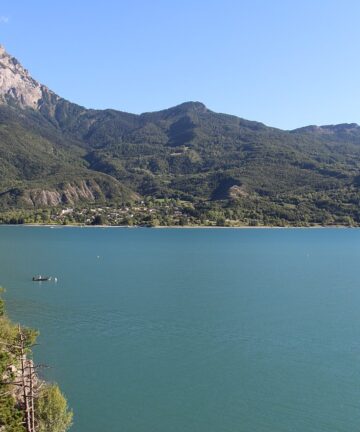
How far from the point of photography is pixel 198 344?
5478 cm

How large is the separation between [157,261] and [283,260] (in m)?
33.7

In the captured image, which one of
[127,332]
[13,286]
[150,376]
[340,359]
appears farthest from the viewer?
[13,286]

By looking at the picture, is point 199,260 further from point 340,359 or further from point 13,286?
point 340,359

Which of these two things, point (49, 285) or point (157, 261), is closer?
point (49, 285)

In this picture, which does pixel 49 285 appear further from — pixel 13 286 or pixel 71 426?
pixel 71 426

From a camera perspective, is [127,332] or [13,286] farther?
[13,286]

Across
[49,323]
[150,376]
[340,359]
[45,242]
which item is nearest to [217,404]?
[150,376]

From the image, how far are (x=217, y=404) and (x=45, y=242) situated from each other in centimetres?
14876

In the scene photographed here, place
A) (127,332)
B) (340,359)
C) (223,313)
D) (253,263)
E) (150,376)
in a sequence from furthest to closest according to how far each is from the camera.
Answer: (253,263) → (223,313) → (127,332) → (340,359) → (150,376)

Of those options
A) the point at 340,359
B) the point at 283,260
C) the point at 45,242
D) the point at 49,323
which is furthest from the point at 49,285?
the point at 45,242

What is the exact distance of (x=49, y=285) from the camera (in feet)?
302

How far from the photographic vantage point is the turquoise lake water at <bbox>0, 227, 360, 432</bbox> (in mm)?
37750

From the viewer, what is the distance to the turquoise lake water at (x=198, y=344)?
124ft

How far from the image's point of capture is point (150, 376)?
44656 millimetres
